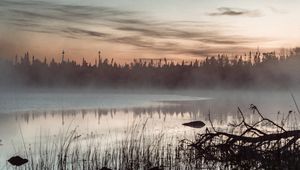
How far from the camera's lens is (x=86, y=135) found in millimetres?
20703

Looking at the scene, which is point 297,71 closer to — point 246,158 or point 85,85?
point 85,85

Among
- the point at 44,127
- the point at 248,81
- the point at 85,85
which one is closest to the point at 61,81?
the point at 85,85

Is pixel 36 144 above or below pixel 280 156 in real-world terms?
below

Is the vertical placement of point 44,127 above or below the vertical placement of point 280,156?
below

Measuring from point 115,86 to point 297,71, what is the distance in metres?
52.4

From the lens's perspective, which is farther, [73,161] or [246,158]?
[73,161]

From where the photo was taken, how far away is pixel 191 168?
38.9 feet

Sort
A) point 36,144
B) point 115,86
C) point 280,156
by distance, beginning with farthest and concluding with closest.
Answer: point 115,86 < point 36,144 < point 280,156

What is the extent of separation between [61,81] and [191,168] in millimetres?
133056

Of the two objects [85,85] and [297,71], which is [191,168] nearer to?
[297,71]

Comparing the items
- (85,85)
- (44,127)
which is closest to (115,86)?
(85,85)

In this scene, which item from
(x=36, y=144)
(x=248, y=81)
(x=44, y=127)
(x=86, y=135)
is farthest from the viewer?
(x=248, y=81)

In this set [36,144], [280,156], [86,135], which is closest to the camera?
[280,156]

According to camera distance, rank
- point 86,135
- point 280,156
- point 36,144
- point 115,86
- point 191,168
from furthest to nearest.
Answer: point 115,86, point 86,135, point 36,144, point 191,168, point 280,156
